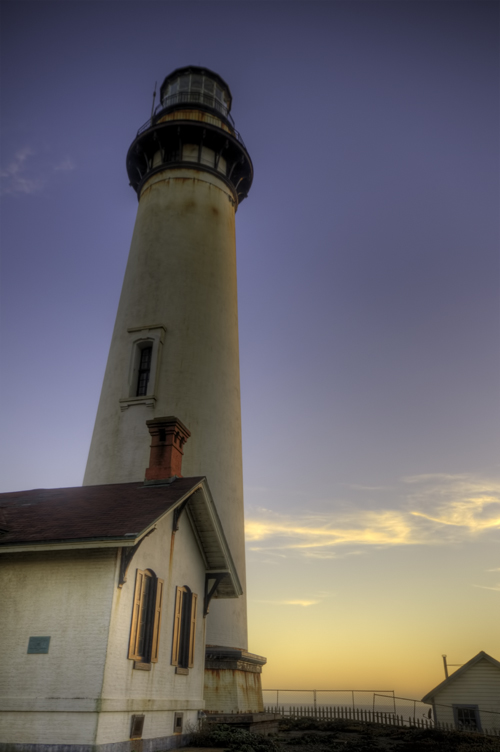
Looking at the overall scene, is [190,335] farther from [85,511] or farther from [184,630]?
[184,630]

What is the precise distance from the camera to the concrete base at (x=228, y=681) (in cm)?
1692

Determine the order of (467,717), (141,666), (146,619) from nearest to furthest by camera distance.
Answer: (141,666)
(146,619)
(467,717)

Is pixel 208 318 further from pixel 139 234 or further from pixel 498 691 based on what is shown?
pixel 498 691

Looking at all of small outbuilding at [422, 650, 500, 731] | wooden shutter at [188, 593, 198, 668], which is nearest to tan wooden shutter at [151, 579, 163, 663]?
wooden shutter at [188, 593, 198, 668]

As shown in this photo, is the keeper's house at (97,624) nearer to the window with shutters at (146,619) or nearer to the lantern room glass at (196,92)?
the window with shutters at (146,619)

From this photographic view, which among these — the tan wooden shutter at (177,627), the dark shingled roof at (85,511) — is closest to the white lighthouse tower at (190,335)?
the tan wooden shutter at (177,627)

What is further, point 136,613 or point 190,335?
point 190,335

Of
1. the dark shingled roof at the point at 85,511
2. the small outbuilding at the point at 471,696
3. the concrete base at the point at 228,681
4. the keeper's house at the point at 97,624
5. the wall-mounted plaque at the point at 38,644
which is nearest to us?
the keeper's house at the point at 97,624

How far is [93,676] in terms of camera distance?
419 inches

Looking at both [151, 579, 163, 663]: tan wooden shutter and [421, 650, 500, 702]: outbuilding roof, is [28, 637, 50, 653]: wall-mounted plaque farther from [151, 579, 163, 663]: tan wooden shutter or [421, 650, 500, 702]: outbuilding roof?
[421, 650, 500, 702]: outbuilding roof

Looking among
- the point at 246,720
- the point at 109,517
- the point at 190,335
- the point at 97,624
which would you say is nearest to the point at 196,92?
the point at 190,335

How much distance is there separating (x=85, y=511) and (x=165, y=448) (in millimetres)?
3108

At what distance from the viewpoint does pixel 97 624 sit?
1100 centimetres

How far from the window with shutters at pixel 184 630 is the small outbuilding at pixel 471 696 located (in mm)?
16859
